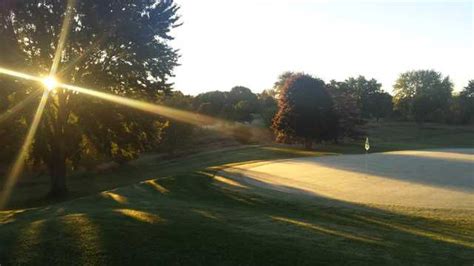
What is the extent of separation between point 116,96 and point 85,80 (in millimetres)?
1892

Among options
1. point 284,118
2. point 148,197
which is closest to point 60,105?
point 148,197

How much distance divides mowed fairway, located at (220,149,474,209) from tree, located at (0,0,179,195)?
6912mm

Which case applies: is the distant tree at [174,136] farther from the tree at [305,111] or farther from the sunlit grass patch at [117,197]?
→ the sunlit grass patch at [117,197]

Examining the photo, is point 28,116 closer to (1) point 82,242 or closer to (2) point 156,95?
(2) point 156,95

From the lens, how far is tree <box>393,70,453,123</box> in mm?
95812

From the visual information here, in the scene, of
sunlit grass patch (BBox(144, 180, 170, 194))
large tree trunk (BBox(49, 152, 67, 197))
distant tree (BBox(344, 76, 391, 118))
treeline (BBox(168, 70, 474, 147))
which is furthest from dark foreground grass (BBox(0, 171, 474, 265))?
distant tree (BBox(344, 76, 391, 118))

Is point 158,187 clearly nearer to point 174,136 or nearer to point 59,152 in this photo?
Answer: point 59,152

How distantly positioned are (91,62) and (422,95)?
279 feet

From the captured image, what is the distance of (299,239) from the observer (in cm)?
983

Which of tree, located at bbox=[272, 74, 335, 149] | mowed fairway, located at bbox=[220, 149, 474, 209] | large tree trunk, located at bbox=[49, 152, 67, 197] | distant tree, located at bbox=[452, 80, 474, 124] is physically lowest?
large tree trunk, located at bbox=[49, 152, 67, 197]

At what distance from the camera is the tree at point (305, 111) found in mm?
52750

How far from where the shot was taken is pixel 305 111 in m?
53.4

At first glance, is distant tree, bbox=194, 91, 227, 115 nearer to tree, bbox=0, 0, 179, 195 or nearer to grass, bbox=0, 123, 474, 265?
tree, bbox=0, 0, 179, 195

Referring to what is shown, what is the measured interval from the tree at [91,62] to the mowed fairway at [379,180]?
22.7 feet
